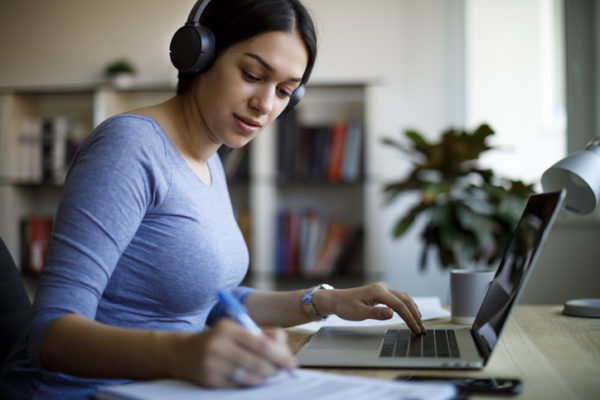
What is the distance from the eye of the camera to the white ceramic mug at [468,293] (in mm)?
1122

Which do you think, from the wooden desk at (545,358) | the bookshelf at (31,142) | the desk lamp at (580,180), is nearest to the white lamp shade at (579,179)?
the desk lamp at (580,180)

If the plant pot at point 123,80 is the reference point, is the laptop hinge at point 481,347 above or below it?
below

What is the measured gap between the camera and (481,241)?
2355 millimetres

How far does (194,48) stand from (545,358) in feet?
2.45

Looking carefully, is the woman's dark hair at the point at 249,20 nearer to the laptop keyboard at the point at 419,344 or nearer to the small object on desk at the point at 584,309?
the laptop keyboard at the point at 419,344

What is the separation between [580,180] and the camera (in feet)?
3.63

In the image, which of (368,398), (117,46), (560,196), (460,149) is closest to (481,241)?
(460,149)

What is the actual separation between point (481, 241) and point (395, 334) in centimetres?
150

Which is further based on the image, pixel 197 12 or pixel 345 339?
pixel 197 12

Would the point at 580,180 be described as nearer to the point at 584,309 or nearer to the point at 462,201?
the point at 584,309

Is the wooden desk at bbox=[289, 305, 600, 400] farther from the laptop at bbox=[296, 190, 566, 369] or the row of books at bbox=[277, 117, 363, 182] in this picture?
the row of books at bbox=[277, 117, 363, 182]

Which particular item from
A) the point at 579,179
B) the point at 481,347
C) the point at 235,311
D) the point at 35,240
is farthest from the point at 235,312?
the point at 35,240

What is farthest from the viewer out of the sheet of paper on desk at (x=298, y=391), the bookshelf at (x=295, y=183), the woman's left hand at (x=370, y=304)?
the bookshelf at (x=295, y=183)

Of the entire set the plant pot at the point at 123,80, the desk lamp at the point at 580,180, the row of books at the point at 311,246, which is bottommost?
the row of books at the point at 311,246
